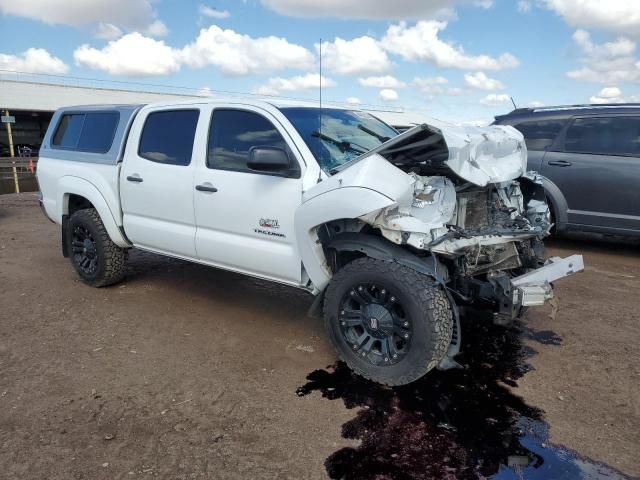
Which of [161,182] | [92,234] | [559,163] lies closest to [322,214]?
[161,182]

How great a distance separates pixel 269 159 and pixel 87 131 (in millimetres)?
3030

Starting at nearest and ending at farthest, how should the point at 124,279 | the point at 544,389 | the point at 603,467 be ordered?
the point at 603,467 → the point at 544,389 → the point at 124,279

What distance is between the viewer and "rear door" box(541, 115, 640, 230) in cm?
679

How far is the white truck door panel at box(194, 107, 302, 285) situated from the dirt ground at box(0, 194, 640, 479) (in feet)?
2.34

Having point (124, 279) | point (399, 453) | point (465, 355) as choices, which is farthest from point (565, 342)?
point (124, 279)

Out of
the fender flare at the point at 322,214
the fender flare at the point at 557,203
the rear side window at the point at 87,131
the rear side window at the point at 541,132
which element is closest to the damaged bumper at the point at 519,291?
the fender flare at the point at 322,214

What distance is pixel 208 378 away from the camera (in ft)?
12.4

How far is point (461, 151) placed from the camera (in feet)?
11.3

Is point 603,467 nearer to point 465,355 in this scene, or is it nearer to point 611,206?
point 465,355

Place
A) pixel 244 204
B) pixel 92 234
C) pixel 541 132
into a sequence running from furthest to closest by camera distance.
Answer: pixel 541 132 → pixel 92 234 → pixel 244 204

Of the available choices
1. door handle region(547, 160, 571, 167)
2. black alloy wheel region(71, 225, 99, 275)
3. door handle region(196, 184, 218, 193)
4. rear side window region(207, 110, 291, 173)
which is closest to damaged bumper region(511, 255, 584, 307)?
rear side window region(207, 110, 291, 173)

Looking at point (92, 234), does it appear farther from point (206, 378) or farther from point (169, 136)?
point (206, 378)

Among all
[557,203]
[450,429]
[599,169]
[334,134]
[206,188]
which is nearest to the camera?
[450,429]

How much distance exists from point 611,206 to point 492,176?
4.14 metres
